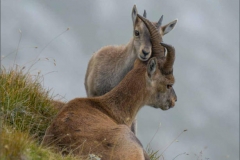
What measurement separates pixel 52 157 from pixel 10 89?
13.6 ft

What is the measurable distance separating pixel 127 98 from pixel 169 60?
1337mm

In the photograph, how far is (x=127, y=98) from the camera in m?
11.3

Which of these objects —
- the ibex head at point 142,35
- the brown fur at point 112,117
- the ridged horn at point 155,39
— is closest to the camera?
the brown fur at point 112,117

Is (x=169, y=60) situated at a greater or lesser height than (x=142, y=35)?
lesser

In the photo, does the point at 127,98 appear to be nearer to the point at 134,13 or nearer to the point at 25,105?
the point at 25,105

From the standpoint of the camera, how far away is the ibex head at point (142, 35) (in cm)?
1312

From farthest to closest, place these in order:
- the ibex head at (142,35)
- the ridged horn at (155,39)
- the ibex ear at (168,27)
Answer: the ibex ear at (168,27)
the ridged horn at (155,39)
the ibex head at (142,35)

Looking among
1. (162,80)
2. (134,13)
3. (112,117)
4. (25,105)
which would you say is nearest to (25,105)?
(25,105)

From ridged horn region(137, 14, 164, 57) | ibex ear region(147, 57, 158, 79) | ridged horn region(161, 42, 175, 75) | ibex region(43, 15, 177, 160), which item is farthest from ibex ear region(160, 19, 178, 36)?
ibex ear region(147, 57, 158, 79)

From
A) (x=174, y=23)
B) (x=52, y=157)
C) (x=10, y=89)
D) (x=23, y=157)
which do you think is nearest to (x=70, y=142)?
(x=52, y=157)

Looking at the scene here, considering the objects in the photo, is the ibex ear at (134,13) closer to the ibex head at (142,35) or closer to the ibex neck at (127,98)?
the ibex head at (142,35)

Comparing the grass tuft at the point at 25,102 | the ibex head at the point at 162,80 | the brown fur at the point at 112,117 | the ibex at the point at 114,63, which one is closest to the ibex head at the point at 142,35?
the ibex at the point at 114,63

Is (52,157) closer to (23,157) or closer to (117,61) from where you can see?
(23,157)

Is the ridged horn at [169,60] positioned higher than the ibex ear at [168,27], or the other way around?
the ibex ear at [168,27]
